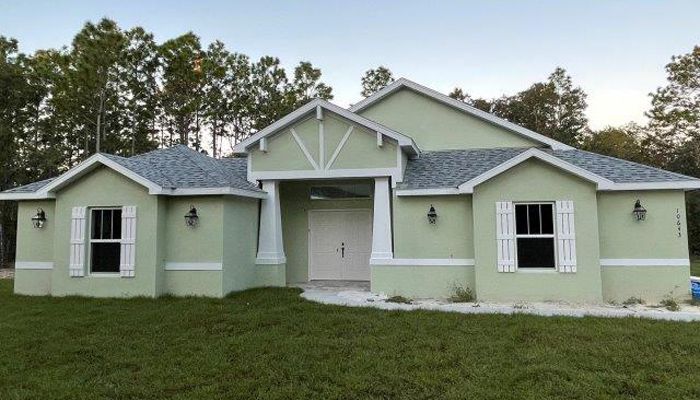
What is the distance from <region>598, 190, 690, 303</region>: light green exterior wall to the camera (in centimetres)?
908

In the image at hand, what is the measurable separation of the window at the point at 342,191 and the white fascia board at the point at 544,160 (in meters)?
3.51

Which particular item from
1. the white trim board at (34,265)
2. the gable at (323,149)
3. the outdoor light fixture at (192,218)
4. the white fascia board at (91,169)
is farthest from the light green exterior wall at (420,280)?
the white trim board at (34,265)

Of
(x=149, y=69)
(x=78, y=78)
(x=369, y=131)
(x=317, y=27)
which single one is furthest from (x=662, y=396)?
(x=149, y=69)

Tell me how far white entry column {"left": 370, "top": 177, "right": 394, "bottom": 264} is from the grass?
7.75 feet

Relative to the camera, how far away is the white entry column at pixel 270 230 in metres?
11.3

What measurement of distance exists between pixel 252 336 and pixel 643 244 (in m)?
8.28

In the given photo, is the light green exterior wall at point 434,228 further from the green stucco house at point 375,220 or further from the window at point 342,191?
the window at point 342,191

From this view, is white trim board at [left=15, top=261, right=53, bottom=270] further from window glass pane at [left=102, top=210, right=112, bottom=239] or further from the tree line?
the tree line

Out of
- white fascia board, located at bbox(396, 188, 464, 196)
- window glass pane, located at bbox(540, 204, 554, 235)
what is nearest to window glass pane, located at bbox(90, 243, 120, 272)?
white fascia board, located at bbox(396, 188, 464, 196)

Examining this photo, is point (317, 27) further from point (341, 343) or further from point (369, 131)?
point (341, 343)

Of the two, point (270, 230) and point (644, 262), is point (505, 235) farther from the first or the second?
point (270, 230)

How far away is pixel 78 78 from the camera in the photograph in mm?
24141

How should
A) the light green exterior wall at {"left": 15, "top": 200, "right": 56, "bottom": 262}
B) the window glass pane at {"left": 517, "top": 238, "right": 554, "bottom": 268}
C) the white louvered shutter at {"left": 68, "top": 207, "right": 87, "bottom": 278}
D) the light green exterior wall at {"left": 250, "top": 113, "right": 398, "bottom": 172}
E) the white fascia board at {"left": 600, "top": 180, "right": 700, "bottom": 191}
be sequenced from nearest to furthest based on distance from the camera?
the white fascia board at {"left": 600, "top": 180, "right": 700, "bottom": 191}, the window glass pane at {"left": 517, "top": 238, "right": 554, "bottom": 268}, the white louvered shutter at {"left": 68, "top": 207, "right": 87, "bottom": 278}, the light green exterior wall at {"left": 250, "top": 113, "right": 398, "bottom": 172}, the light green exterior wall at {"left": 15, "top": 200, "right": 56, "bottom": 262}

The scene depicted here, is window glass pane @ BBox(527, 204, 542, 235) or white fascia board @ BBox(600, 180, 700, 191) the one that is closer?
white fascia board @ BBox(600, 180, 700, 191)
